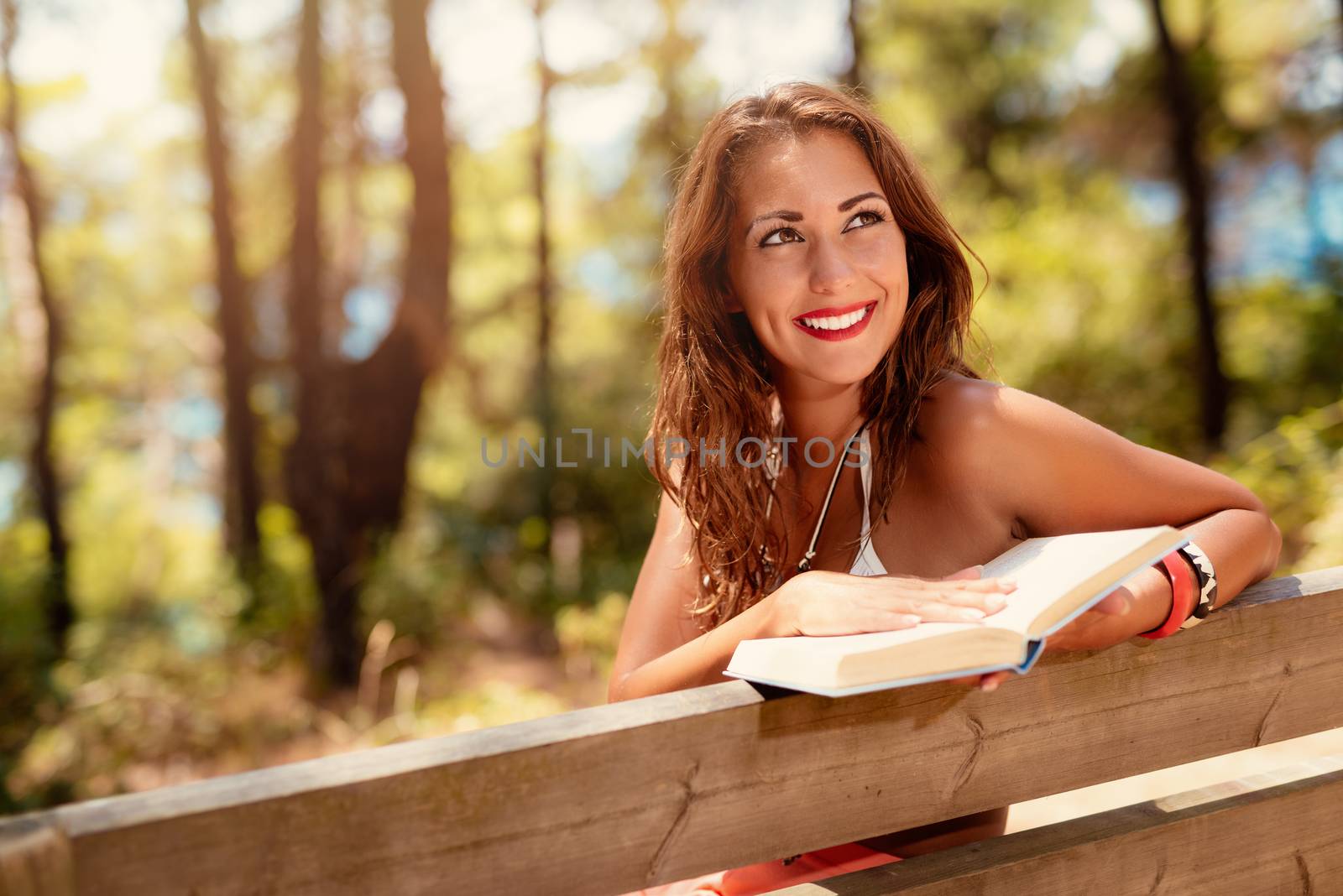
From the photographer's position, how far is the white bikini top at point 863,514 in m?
1.67

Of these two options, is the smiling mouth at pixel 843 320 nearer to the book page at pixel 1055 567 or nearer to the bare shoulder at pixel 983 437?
the bare shoulder at pixel 983 437

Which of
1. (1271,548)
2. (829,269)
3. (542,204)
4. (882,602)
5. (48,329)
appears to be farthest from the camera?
(542,204)

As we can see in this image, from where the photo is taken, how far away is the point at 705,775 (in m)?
1.04

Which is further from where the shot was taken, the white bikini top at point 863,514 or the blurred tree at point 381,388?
the blurred tree at point 381,388

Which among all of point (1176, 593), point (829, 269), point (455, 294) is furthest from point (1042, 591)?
point (455, 294)

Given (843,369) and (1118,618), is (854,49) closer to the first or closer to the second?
(843,369)

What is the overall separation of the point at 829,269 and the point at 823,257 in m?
0.03

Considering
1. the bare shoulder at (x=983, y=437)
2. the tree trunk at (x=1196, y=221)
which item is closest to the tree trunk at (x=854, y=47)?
the tree trunk at (x=1196, y=221)

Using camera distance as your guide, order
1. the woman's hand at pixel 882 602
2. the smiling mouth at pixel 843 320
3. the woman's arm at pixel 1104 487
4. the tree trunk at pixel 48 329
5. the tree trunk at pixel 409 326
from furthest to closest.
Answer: the tree trunk at pixel 48 329 < the tree trunk at pixel 409 326 < the smiling mouth at pixel 843 320 < the woman's arm at pixel 1104 487 < the woman's hand at pixel 882 602

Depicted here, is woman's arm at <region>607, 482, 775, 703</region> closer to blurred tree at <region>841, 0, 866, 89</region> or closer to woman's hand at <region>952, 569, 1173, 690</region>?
woman's hand at <region>952, 569, 1173, 690</region>

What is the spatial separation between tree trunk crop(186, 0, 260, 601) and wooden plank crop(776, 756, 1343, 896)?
8.47 metres

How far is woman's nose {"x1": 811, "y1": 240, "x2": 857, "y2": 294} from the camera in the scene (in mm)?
1732

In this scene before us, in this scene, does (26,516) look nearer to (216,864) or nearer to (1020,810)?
(1020,810)

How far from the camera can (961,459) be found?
5.38 ft
